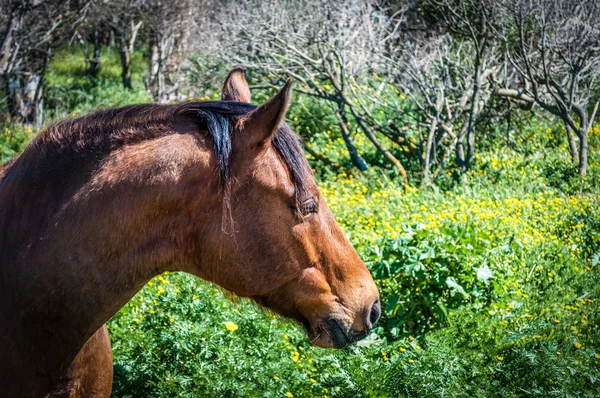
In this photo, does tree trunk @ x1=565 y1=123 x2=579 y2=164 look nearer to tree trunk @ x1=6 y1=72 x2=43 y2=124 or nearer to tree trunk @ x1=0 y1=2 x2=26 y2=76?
tree trunk @ x1=0 y1=2 x2=26 y2=76

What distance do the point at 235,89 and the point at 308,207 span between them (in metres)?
0.70

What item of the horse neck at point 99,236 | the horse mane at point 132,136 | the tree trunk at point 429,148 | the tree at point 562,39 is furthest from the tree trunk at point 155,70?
the horse neck at point 99,236

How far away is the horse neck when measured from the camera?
2023 millimetres

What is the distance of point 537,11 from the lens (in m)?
8.13

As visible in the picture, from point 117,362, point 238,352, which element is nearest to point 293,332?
point 238,352

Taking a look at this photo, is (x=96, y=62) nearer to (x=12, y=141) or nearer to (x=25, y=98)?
(x=25, y=98)

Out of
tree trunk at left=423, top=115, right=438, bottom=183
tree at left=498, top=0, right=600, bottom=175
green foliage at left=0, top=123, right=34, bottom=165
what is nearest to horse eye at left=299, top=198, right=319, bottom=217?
tree trunk at left=423, top=115, right=438, bottom=183

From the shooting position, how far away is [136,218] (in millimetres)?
2031

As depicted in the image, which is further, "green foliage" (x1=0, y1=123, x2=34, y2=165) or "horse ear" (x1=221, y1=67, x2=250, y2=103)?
"green foliage" (x1=0, y1=123, x2=34, y2=165)

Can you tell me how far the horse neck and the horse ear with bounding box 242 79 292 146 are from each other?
157 millimetres

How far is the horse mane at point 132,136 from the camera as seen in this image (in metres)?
2.08

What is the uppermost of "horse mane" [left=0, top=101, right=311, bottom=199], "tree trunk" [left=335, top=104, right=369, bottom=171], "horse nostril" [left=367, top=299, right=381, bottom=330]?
"horse mane" [left=0, top=101, right=311, bottom=199]

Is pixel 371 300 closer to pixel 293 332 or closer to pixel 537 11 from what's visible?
pixel 293 332

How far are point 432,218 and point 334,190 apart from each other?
246 centimetres
